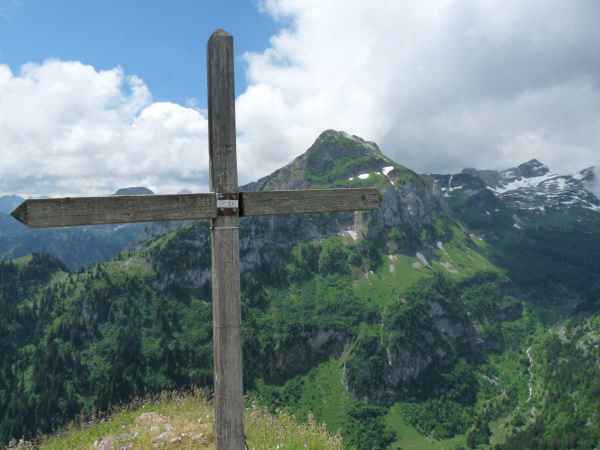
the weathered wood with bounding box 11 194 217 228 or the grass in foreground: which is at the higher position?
the weathered wood with bounding box 11 194 217 228

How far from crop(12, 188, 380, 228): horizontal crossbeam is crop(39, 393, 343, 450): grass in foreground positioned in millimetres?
4601

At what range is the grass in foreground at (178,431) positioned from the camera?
8195mm

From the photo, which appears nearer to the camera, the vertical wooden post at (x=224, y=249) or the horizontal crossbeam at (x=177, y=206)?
the horizontal crossbeam at (x=177, y=206)

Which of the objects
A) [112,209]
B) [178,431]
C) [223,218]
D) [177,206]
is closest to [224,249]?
[223,218]

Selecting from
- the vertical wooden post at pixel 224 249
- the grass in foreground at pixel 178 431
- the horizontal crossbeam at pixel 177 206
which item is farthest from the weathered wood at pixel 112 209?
the grass in foreground at pixel 178 431

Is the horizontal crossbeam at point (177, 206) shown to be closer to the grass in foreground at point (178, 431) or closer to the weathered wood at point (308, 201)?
the weathered wood at point (308, 201)

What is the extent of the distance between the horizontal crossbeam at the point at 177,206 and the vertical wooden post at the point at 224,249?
0.23m

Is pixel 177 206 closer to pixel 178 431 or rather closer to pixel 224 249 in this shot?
pixel 224 249

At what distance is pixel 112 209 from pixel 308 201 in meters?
2.53

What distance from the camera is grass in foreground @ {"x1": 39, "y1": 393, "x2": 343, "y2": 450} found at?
8195mm

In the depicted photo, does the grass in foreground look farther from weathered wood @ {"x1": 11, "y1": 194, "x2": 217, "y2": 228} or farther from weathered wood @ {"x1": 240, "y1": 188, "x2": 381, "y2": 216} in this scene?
weathered wood @ {"x1": 11, "y1": 194, "x2": 217, "y2": 228}

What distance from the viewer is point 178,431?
8.62 meters

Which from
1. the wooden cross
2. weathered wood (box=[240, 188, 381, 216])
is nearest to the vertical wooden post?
the wooden cross

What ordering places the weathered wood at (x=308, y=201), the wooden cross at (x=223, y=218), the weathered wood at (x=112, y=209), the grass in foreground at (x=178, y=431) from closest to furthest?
the weathered wood at (x=112, y=209) → the wooden cross at (x=223, y=218) → the weathered wood at (x=308, y=201) → the grass in foreground at (x=178, y=431)
